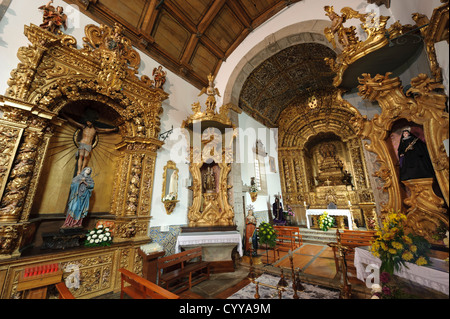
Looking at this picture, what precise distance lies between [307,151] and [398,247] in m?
10.7

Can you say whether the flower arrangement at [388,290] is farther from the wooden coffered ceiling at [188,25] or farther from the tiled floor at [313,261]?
the wooden coffered ceiling at [188,25]

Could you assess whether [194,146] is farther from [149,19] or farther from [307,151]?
[307,151]

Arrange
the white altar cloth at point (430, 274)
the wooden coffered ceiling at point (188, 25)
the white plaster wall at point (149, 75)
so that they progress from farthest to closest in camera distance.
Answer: the wooden coffered ceiling at point (188, 25) → the white plaster wall at point (149, 75) → the white altar cloth at point (430, 274)

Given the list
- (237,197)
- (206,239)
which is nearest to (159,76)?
(237,197)

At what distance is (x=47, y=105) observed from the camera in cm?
361

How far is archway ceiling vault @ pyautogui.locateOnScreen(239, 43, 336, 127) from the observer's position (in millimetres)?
6719

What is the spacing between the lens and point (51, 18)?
3877 mm

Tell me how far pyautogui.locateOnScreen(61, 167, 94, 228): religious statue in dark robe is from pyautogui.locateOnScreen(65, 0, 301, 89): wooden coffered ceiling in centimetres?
431

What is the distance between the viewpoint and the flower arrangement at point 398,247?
Result: 2.02 metres

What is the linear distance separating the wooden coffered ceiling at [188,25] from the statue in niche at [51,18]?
1.89ft

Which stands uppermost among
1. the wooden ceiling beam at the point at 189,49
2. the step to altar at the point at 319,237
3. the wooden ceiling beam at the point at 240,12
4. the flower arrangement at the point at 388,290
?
the wooden ceiling beam at the point at 240,12

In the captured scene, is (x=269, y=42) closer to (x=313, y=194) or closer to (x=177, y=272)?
(x=177, y=272)

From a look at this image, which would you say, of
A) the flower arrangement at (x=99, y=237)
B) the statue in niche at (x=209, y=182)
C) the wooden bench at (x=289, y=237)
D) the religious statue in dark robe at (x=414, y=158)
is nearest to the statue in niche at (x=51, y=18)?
the flower arrangement at (x=99, y=237)
